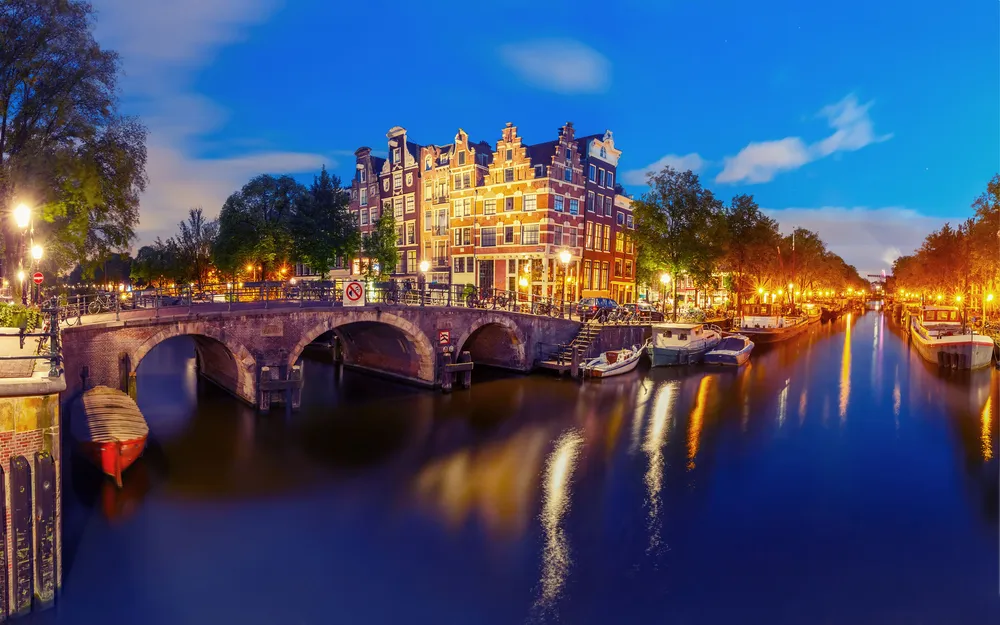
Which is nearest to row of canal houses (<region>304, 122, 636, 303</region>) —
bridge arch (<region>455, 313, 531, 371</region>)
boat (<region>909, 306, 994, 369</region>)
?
bridge arch (<region>455, 313, 531, 371</region>)

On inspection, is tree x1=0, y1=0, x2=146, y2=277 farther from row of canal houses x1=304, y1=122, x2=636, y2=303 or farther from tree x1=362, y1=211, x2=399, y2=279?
row of canal houses x1=304, y1=122, x2=636, y2=303

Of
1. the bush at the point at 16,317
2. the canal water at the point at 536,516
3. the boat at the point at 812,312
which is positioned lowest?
the canal water at the point at 536,516

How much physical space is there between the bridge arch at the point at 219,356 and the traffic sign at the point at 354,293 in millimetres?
4908

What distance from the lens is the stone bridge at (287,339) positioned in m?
20.7

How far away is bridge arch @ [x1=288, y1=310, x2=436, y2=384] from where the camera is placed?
89.4ft

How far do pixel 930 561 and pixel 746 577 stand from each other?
17.0ft

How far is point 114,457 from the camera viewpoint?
16766mm

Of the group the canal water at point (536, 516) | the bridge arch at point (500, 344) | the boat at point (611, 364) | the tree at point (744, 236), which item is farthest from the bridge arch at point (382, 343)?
the tree at point (744, 236)

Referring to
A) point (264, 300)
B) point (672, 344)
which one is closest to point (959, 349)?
point (672, 344)

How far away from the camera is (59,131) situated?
25.6 metres

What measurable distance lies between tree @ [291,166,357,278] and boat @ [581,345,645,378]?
2341 cm

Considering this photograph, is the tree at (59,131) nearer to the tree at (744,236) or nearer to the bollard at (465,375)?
the bollard at (465,375)

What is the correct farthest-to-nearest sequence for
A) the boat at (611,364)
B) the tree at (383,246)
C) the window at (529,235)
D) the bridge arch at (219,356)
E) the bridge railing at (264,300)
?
the window at (529,235) < the tree at (383,246) < the boat at (611,364) < the bridge railing at (264,300) < the bridge arch at (219,356)

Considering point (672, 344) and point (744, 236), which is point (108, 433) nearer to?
point (672, 344)
